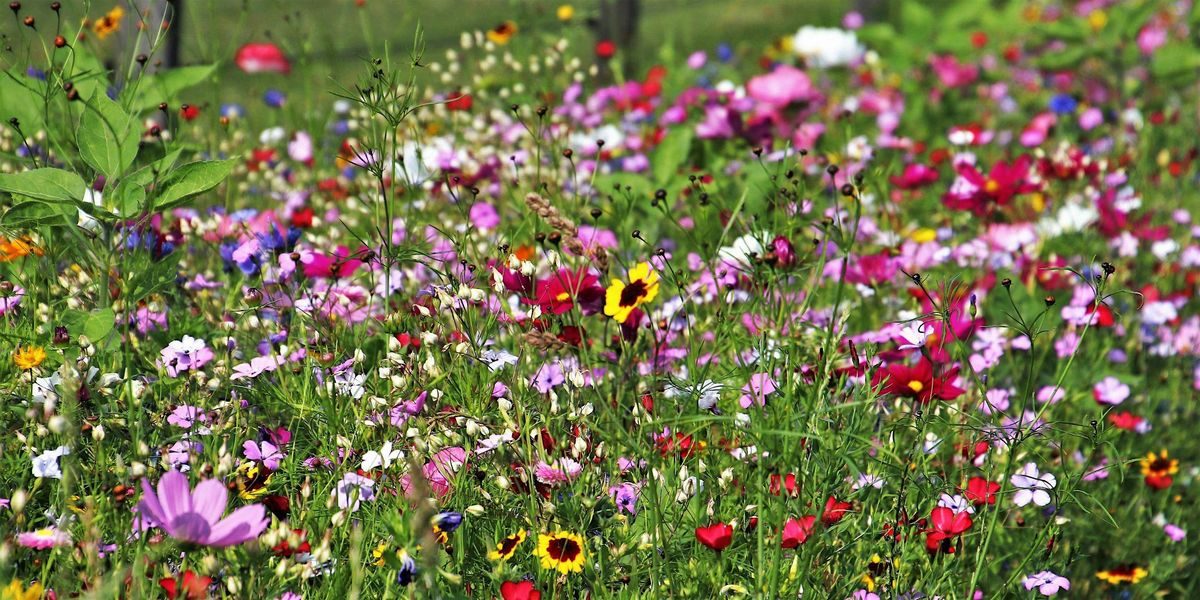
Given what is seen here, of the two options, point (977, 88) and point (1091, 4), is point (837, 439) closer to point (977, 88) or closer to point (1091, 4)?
point (977, 88)

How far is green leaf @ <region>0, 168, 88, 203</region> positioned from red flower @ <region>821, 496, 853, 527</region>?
1395 mm

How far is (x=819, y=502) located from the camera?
161 cm

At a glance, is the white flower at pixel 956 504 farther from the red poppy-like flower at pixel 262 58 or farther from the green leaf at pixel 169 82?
the red poppy-like flower at pixel 262 58

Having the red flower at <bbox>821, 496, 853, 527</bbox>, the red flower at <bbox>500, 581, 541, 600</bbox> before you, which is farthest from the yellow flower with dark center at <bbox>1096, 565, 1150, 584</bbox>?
the red flower at <bbox>500, 581, 541, 600</bbox>

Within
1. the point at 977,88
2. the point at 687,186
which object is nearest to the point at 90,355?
the point at 687,186

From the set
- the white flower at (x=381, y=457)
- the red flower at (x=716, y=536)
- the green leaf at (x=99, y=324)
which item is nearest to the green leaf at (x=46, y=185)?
the green leaf at (x=99, y=324)

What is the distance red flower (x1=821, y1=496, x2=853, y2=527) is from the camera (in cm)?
162

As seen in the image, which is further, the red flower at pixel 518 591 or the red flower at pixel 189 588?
the red flower at pixel 518 591

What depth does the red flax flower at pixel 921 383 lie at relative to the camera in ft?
5.92

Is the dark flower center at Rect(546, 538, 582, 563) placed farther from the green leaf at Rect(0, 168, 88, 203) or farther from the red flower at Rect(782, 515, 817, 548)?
the green leaf at Rect(0, 168, 88, 203)

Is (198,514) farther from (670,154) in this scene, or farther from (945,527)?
(670,154)

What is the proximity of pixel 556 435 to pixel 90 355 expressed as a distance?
765 millimetres

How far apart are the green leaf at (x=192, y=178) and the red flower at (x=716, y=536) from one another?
3.73 feet

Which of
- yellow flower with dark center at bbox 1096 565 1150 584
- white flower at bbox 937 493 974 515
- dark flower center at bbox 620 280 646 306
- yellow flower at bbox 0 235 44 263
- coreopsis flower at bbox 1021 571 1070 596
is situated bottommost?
yellow flower with dark center at bbox 1096 565 1150 584
